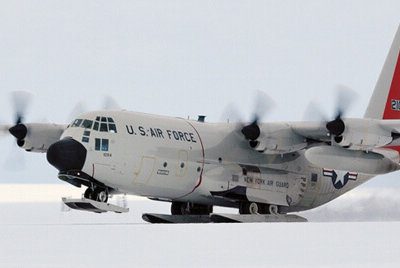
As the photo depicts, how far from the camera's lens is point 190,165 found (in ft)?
82.7

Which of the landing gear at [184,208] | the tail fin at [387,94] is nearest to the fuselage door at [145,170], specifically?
the landing gear at [184,208]

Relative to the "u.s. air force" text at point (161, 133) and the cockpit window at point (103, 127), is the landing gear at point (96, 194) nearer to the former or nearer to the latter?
the cockpit window at point (103, 127)

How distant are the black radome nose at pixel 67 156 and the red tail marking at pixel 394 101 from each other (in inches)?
451

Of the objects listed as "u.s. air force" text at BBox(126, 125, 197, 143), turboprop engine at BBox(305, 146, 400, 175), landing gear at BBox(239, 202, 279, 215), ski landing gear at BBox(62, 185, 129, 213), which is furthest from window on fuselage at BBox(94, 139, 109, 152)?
turboprop engine at BBox(305, 146, 400, 175)

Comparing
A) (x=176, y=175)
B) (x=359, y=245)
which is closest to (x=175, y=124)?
(x=176, y=175)

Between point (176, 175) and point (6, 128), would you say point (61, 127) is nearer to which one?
point (6, 128)

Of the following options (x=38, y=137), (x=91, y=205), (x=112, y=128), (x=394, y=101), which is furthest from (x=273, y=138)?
(x=38, y=137)

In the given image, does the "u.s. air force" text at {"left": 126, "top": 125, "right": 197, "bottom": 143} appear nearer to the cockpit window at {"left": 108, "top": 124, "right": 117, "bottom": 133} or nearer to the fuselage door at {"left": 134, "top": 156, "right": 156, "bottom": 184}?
the cockpit window at {"left": 108, "top": 124, "right": 117, "bottom": 133}

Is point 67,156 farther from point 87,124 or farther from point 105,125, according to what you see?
point 105,125

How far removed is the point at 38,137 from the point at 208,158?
5.40 m

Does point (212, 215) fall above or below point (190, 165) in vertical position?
below

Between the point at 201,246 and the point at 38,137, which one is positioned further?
the point at 38,137

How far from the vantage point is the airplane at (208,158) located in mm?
23609

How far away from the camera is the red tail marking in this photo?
98.7 feet
